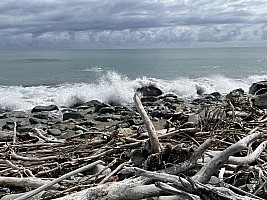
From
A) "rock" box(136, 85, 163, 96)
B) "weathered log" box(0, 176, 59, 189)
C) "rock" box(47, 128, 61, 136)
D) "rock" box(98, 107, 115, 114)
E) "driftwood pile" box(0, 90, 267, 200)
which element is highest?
"driftwood pile" box(0, 90, 267, 200)

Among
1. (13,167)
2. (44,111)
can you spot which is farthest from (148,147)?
(44,111)

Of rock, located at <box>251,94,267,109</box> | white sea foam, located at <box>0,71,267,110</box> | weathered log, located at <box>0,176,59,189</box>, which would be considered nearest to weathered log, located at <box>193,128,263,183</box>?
weathered log, located at <box>0,176,59,189</box>

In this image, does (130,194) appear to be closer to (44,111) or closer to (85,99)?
(44,111)

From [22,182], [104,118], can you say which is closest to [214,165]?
[22,182]

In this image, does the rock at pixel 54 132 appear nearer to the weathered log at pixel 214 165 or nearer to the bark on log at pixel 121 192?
the bark on log at pixel 121 192

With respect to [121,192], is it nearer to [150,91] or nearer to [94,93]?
Answer: [94,93]

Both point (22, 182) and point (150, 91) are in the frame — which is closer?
point (22, 182)

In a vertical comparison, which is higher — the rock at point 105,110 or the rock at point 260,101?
the rock at point 260,101

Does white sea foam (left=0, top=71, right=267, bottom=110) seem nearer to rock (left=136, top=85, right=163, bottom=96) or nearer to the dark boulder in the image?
rock (left=136, top=85, right=163, bottom=96)

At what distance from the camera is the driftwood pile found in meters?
3.07

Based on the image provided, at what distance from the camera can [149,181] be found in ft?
10.6

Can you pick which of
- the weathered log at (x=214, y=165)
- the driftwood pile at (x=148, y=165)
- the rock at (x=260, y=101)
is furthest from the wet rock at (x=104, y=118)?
the weathered log at (x=214, y=165)

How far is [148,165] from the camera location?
3.59m

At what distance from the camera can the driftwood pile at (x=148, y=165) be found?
3.07 meters
